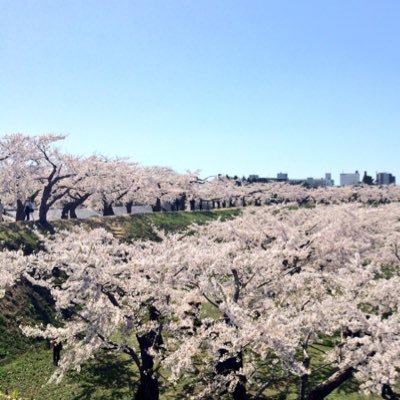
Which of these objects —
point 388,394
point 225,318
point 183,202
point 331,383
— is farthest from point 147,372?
point 183,202

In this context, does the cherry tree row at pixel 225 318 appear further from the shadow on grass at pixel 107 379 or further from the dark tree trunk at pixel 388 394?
the shadow on grass at pixel 107 379

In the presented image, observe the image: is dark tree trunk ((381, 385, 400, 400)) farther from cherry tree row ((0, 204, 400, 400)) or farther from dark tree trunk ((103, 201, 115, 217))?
dark tree trunk ((103, 201, 115, 217))

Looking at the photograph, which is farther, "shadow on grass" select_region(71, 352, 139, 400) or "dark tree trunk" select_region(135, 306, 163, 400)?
"shadow on grass" select_region(71, 352, 139, 400)

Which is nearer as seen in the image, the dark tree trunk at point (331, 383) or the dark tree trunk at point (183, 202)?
the dark tree trunk at point (331, 383)

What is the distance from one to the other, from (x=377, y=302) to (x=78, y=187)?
28784 mm

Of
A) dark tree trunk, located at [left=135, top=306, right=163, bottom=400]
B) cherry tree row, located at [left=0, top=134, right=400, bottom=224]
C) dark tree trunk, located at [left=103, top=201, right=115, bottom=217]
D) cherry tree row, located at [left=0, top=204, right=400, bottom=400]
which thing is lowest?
dark tree trunk, located at [left=135, top=306, right=163, bottom=400]

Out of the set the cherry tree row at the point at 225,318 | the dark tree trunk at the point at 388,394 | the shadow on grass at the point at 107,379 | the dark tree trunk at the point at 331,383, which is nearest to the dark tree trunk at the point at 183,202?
the shadow on grass at the point at 107,379

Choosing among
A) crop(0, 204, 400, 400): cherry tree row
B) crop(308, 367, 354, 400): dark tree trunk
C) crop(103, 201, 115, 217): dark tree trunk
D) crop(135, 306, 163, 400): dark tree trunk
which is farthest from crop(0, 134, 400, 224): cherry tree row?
crop(308, 367, 354, 400): dark tree trunk

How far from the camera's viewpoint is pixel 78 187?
121 ft

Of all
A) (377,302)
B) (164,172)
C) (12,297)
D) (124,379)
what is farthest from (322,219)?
(164,172)

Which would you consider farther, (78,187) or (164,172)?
(164,172)

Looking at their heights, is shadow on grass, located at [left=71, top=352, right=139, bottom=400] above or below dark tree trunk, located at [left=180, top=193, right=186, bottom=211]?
below

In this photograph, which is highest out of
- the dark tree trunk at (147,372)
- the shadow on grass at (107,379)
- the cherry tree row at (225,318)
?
the cherry tree row at (225,318)

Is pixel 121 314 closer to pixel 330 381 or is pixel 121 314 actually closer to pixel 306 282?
pixel 330 381
